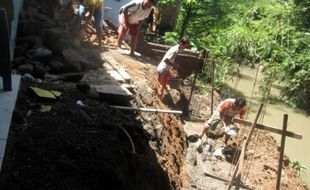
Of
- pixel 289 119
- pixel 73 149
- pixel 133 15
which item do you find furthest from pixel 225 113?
pixel 289 119

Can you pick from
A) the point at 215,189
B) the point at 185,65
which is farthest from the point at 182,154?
the point at 185,65

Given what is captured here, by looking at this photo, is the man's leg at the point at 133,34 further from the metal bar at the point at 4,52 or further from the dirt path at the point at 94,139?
the metal bar at the point at 4,52

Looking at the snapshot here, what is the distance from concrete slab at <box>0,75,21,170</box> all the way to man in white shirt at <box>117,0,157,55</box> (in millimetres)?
6029

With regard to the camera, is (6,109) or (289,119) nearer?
(6,109)

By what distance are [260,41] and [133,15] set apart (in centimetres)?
843

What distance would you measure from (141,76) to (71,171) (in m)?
6.07

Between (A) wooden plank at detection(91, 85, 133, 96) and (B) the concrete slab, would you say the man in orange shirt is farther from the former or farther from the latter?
(B) the concrete slab

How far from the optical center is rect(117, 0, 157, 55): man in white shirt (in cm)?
1073

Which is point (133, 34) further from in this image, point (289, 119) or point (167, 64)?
point (289, 119)

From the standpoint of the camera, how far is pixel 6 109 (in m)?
4.39

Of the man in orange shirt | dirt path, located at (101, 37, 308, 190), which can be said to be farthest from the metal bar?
the man in orange shirt

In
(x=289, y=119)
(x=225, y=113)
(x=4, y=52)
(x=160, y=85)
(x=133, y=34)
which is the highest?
(x=4, y=52)

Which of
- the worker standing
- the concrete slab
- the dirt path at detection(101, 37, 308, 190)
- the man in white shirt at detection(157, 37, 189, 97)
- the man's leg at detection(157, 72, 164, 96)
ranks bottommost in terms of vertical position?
the dirt path at detection(101, 37, 308, 190)

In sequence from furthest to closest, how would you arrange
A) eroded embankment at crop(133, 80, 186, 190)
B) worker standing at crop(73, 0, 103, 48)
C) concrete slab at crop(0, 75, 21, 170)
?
worker standing at crop(73, 0, 103, 48)
eroded embankment at crop(133, 80, 186, 190)
concrete slab at crop(0, 75, 21, 170)
